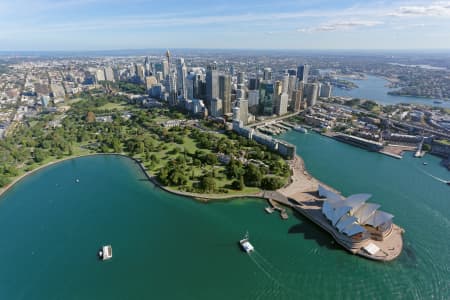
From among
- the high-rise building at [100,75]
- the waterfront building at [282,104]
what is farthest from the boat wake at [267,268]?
the high-rise building at [100,75]

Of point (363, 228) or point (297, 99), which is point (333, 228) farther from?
point (297, 99)

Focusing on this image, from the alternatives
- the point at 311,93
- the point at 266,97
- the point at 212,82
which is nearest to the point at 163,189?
the point at 212,82

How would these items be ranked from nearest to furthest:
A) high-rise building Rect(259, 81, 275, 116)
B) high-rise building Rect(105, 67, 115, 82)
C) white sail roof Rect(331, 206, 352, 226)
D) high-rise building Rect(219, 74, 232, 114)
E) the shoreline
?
1. white sail roof Rect(331, 206, 352, 226)
2. the shoreline
3. high-rise building Rect(219, 74, 232, 114)
4. high-rise building Rect(259, 81, 275, 116)
5. high-rise building Rect(105, 67, 115, 82)

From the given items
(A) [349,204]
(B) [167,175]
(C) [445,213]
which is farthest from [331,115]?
(B) [167,175]

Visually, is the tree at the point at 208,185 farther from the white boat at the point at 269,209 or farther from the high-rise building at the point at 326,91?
the high-rise building at the point at 326,91

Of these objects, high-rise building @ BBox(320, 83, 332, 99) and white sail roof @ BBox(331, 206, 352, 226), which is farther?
high-rise building @ BBox(320, 83, 332, 99)

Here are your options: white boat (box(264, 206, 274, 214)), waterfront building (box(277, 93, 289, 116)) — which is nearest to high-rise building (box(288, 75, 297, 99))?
waterfront building (box(277, 93, 289, 116))

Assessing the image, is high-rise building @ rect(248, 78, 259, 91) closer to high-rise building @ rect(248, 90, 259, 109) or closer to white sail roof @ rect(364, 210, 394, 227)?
high-rise building @ rect(248, 90, 259, 109)
